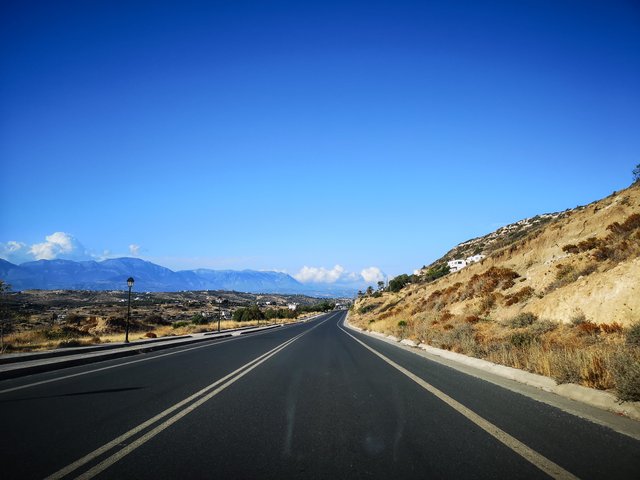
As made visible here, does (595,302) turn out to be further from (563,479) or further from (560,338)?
(563,479)

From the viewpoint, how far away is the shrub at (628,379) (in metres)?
6.02

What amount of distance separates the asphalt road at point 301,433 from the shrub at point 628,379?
37.9 inches

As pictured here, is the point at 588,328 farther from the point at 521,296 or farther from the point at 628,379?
the point at 521,296

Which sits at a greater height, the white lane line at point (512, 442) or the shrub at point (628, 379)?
the shrub at point (628, 379)

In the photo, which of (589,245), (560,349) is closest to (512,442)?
(560,349)

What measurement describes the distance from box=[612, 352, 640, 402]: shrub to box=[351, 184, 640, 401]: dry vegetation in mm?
14

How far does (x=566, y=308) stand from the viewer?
16719mm

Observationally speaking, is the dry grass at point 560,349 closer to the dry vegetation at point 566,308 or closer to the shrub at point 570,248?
the dry vegetation at point 566,308

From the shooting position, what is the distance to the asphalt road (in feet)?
13.6

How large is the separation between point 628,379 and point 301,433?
5.08 m

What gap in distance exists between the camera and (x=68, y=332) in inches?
1344

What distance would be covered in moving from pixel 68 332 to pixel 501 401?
36819mm

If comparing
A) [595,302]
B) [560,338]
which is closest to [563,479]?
[560,338]

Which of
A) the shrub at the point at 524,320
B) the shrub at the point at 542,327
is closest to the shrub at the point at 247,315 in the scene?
the shrub at the point at 524,320
